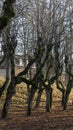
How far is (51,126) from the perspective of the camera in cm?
2270

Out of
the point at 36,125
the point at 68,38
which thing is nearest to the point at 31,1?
the point at 68,38

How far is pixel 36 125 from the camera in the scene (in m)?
23.6

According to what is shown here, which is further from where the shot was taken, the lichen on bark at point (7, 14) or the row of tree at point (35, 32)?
the row of tree at point (35, 32)

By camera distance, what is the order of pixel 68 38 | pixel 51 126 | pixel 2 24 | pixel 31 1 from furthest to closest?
pixel 68 38, pixel 31 1, pixel 51 126, pixel 2 24

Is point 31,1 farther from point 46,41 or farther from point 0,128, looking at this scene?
point 0,128

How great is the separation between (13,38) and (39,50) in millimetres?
1963

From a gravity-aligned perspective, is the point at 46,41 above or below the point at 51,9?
below

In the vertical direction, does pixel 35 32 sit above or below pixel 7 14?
below

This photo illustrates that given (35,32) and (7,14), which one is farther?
(35,32)

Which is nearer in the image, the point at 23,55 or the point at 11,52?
the point at 11,52

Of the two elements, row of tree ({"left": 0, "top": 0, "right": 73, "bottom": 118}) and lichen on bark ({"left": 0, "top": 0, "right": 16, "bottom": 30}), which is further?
row of tree ({"left": 0, "top": 0, "right": 73, "bottom": 118})

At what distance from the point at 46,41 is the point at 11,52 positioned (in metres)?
3.10

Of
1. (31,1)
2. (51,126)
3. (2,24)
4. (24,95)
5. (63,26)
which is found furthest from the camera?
(24,95)

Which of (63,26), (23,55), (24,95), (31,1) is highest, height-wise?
(31,1)
